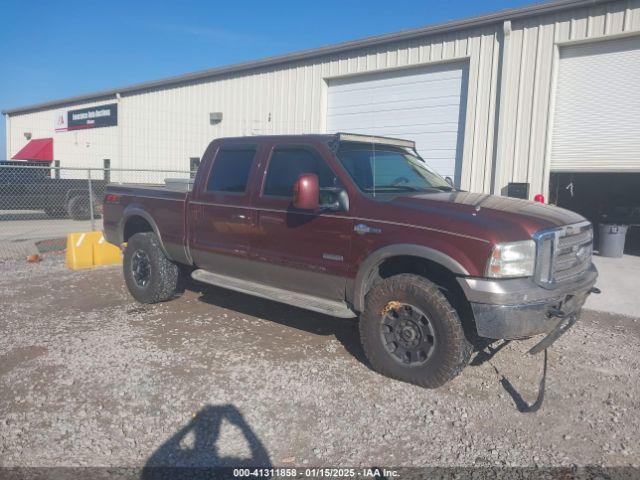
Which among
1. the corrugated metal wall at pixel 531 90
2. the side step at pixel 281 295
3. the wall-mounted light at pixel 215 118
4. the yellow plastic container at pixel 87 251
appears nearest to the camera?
the side step at pixel 281 295

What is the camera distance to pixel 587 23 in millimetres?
9125

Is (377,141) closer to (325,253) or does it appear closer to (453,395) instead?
(325,253)

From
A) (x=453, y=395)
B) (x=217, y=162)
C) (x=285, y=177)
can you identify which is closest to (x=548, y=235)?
(x=453, y=395)

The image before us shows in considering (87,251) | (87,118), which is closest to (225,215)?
(87,251)

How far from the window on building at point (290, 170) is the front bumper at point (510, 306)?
63.7 inches

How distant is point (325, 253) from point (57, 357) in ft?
8.36

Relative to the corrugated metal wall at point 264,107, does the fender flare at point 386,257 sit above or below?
below

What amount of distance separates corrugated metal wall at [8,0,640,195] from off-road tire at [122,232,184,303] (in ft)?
22.0

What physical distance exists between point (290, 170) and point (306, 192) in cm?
84

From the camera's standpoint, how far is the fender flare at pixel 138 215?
612 cm

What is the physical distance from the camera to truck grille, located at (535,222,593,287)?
3.69 meters

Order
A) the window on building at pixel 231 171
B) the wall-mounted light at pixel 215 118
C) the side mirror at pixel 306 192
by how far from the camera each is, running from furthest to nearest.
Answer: the wall-mounted light at pixel 215 118
the window on building at pixel 231 171
the side mirror at pixel 306 192

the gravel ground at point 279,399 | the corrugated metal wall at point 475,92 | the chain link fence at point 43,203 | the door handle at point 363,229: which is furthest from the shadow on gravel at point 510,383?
the chain link fence at point 43,203

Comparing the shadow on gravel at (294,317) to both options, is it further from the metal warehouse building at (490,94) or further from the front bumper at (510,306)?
the metal warehouse building at (490,94)
